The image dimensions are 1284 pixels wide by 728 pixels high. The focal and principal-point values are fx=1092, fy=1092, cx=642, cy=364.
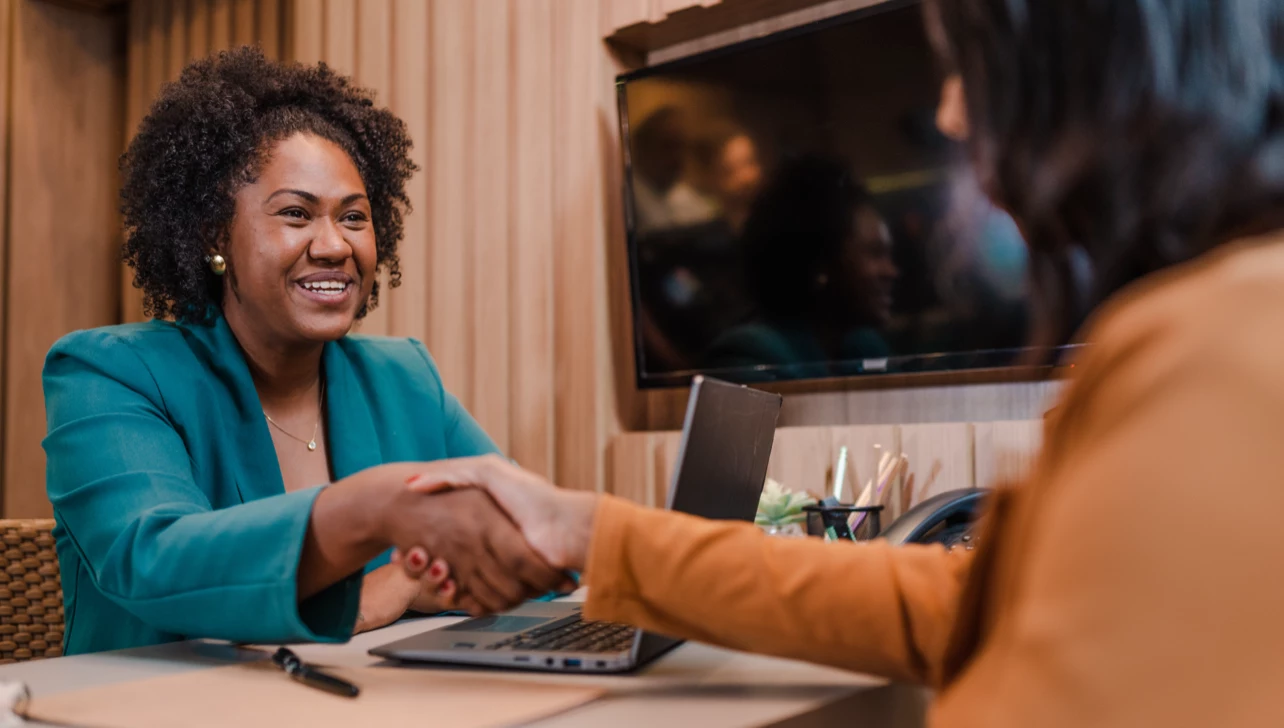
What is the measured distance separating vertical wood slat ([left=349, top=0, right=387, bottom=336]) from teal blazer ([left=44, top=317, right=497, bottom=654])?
3.84ft

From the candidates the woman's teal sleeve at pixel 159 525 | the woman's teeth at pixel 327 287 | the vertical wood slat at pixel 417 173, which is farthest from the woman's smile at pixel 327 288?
the vertical wood slat at pixel 417 173

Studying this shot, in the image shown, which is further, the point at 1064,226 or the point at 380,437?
the point at 380,437

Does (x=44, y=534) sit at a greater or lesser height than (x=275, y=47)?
lesser

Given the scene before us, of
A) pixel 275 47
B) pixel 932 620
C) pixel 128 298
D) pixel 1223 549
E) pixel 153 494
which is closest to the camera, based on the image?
pixel 1223 549

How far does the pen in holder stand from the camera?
66.9 inches

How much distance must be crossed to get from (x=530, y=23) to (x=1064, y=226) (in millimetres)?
2340

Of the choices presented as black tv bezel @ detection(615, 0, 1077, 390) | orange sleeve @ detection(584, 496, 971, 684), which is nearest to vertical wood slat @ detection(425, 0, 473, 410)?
black tv bezel @ detection(615, 0, 1077, 390)

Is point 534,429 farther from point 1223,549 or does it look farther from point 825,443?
point 1223,549

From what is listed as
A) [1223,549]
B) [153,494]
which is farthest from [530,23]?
[1223,549]

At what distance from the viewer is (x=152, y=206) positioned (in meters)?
1.74

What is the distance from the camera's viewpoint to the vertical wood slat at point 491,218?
2766mm

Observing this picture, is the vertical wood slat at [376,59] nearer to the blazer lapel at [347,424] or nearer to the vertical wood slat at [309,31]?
the vertical wood slat at [309,31]

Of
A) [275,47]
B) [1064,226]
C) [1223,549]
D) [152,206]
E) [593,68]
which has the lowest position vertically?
[1223,549]

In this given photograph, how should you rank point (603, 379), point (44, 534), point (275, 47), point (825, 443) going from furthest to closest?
point (275, 47) → point (603, 379) → point (825, 443) → point (44, 534)
